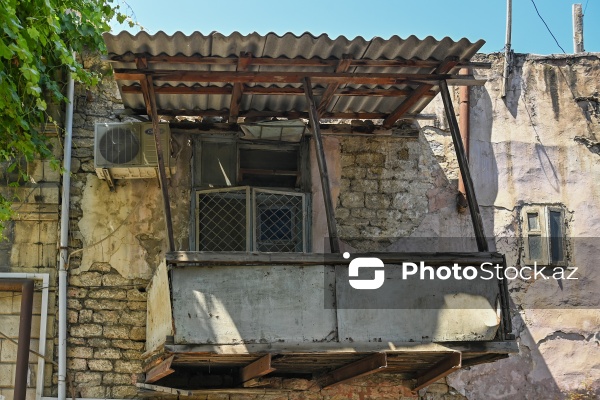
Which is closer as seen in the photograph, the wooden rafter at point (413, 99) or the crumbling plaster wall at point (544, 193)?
the wooden rafter at point (413, 99)

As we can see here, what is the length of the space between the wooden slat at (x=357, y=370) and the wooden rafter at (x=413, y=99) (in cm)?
259

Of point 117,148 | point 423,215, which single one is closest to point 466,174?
point 423,215

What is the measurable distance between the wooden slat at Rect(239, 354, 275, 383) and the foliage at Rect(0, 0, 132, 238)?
2464 millimetres

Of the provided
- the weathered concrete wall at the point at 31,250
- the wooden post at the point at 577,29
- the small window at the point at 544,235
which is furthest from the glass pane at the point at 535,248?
the weathered concrete wall at the point at 31,250

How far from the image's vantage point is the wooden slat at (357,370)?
7902mm

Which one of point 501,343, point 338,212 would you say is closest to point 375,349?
point 501,343

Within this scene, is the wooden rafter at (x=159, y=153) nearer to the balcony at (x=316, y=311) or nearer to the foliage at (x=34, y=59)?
the balcony at (x=316, y=311)

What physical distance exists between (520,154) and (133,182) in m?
4.16

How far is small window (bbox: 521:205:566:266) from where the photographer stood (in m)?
9.73

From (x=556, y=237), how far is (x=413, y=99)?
88.2 inches

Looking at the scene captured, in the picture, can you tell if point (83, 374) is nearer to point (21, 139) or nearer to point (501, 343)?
point (21, 139)

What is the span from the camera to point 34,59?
26.0 ft

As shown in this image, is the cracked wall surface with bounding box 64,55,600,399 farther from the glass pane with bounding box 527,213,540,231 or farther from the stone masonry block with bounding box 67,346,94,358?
the stone masonry block with bounding box 67,346,94,358

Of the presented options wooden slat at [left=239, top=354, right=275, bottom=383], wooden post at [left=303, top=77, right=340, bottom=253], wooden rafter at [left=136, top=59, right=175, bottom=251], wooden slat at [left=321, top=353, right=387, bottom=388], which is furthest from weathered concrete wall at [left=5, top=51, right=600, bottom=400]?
wooden post at [left=303, top=77, right=340, bottom=253]
